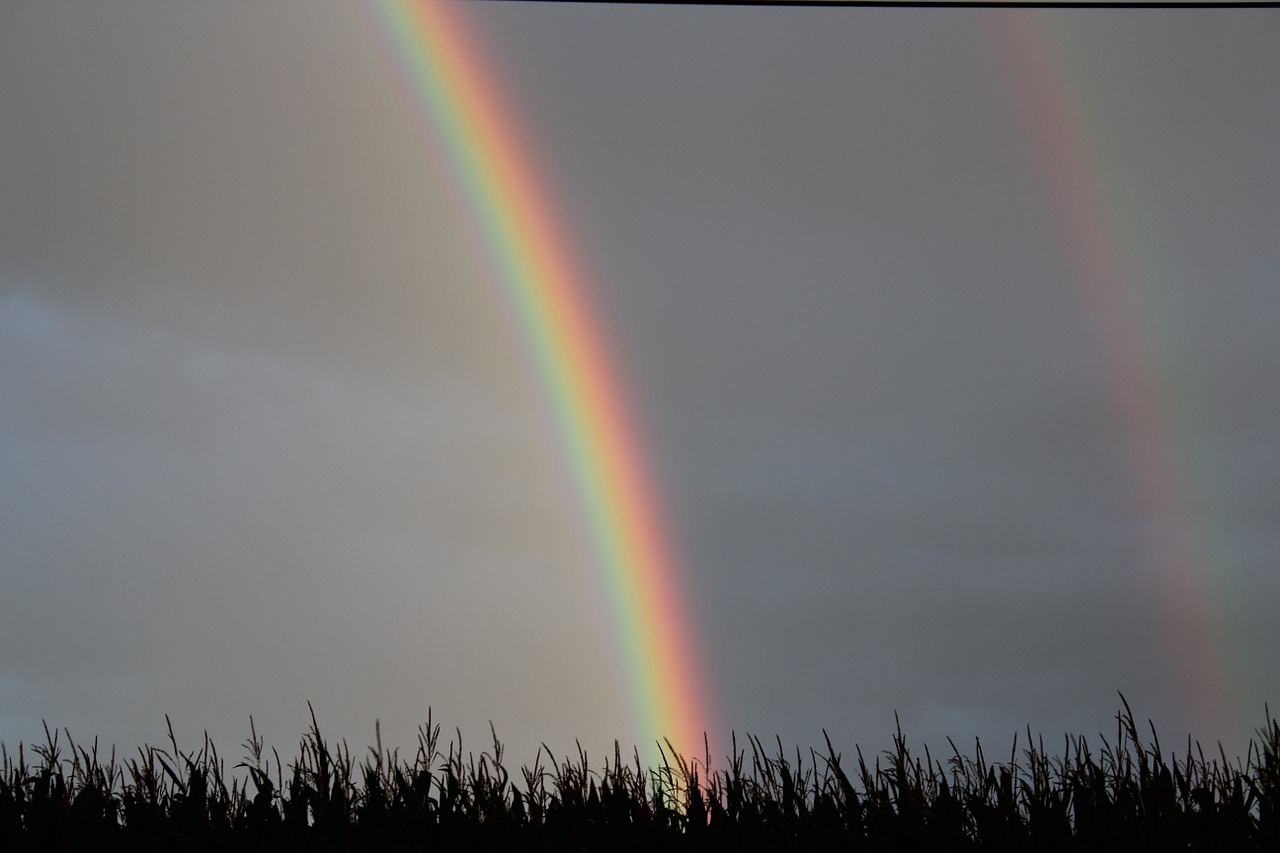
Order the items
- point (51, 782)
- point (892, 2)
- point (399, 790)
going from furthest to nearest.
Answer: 1. point (892, 2)
2. point (51, 782)
3. point (399, 790)

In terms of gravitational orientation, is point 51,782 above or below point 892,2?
below

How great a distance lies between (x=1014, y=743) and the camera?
373 inches

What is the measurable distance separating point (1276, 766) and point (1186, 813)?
0.74 meters

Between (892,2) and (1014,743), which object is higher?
(892,2)

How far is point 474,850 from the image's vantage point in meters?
9.46

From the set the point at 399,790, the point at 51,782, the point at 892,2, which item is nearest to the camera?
the point at 399,790

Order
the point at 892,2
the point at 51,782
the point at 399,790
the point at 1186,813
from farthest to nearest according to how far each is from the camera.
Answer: the point at 892,2 < the point at 51,782 < the point at 399,790 < the point at 1186,813

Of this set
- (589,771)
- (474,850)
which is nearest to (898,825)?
(589,771)

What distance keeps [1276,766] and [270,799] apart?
7.20m

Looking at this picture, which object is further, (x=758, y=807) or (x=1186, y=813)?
(x=758, y=807)

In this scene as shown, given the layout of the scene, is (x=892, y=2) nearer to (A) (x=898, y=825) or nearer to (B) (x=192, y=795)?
(A) (x=898, y=825)

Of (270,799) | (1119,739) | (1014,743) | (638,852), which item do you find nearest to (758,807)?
(638,852)

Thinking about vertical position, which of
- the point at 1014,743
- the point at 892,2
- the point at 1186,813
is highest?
the point at 892,2

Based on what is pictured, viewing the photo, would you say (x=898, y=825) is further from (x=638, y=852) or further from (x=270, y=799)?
(x=270, y=799)
